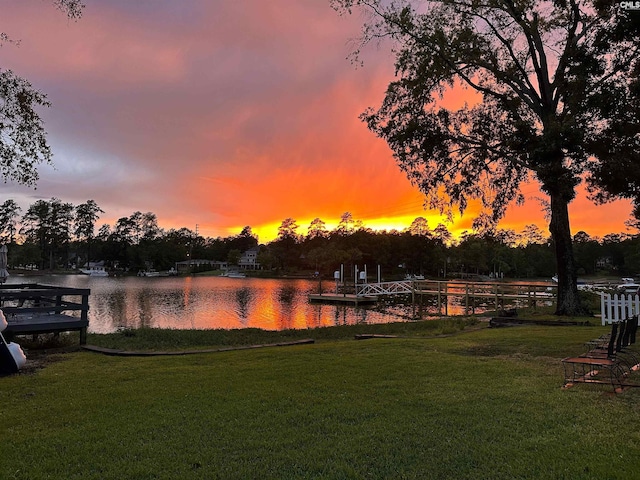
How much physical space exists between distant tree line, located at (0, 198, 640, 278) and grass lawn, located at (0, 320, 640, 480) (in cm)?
6262

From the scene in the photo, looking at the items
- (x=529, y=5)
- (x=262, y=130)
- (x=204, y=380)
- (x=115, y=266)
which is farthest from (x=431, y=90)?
(x=115, y=266)

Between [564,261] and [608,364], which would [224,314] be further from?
[608,364]

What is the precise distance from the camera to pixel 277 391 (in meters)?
5.64

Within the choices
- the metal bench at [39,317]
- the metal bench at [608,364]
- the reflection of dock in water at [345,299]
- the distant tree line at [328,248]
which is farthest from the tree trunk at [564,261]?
the distant tree line at [328,248]

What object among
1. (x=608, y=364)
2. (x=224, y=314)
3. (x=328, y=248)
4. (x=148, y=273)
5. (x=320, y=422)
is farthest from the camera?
(x=148, y=273)

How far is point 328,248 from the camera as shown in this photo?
8300 cm

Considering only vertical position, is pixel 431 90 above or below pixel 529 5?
below

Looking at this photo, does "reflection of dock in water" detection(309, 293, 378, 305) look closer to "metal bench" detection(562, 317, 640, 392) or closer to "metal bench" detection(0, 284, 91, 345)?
"metal bench" detection(0, 284, 91, 345)

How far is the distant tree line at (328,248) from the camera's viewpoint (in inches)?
3211

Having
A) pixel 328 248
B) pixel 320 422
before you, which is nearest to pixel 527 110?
pixel 320 422

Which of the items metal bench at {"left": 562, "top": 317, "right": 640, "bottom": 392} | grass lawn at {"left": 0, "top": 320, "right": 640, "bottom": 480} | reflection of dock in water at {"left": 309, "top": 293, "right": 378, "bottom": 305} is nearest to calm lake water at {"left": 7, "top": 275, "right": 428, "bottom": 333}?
reflection of dock in water at {"left": 309, "top": 293, "right": 378, "bottom": 305}

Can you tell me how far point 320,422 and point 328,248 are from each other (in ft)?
258

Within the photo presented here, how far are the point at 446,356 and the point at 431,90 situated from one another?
13295 millimetres

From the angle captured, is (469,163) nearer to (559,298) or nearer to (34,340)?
(559,298)
